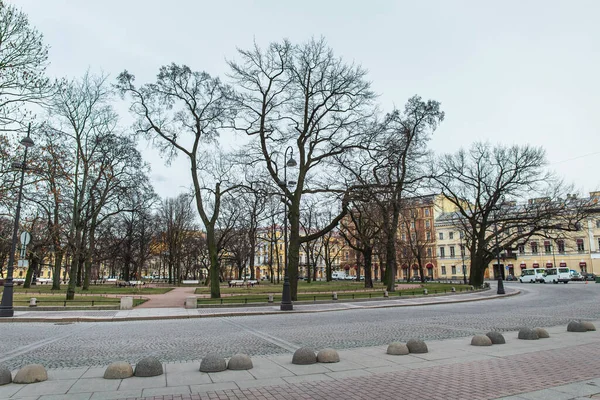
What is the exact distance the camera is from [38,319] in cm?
1766

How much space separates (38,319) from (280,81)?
19.0 meters

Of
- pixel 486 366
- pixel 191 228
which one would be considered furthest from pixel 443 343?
pixel 191 228

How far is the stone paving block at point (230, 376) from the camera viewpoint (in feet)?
22.8

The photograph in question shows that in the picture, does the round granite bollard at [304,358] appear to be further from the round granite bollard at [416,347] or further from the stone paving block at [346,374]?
the round granite bollard at [416,347]

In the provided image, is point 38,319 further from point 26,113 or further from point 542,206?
point 542,206

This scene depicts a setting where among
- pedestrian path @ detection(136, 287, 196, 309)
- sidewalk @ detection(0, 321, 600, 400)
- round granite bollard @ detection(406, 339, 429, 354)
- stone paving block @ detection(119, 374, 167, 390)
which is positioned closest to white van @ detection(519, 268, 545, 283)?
pedestrian path @ detection(136, 287, 196, 309)

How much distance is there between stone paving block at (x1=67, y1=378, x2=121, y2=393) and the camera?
20.9 feet

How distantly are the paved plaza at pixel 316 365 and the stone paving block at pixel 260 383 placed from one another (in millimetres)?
17

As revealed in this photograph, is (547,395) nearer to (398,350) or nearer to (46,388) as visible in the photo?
(398,350)

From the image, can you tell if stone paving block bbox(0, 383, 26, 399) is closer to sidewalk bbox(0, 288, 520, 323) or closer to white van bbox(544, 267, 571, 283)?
sidewalk bbox(0, 288, 520, 323)

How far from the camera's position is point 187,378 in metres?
7.03

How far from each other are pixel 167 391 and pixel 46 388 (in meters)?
2.02

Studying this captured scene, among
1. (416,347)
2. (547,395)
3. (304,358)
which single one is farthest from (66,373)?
(547,395)

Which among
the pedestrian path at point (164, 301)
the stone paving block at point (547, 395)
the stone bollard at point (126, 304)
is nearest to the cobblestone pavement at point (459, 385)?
the stone paving block at point (547, 395)
